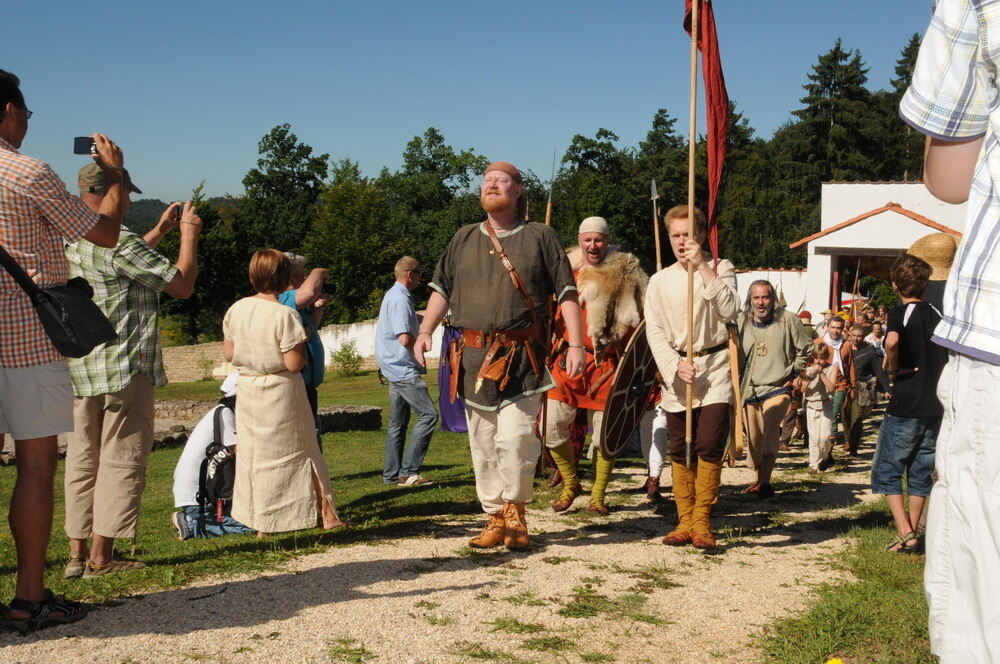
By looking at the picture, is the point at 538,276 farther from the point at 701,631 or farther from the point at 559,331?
the point at 701,631

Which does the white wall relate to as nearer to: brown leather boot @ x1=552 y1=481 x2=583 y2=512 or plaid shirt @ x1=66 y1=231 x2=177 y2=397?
brown leather boot @ x1=552 y1=481 x2=583 y2=512

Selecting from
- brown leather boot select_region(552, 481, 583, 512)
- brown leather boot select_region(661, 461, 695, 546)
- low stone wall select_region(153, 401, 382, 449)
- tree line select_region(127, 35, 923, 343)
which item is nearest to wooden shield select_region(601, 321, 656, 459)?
brown leather boot select_region(552, 481, 583, 512)

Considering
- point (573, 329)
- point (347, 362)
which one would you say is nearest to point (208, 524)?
point (573, 329)

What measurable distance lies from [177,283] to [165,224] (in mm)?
421

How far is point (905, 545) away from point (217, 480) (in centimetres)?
431

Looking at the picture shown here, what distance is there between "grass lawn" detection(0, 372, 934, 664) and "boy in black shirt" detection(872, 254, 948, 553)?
1.14 feet

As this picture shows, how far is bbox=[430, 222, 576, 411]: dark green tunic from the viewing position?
19.6ft

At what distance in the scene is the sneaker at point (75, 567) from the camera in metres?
5.15

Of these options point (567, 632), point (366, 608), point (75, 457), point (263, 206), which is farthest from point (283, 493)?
point (263, 206)

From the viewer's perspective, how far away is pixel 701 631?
177 inches

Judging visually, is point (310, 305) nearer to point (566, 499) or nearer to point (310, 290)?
point (310, 290)

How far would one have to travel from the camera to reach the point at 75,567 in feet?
17.0

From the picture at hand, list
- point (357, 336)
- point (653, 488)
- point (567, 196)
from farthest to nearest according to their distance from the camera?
point (567, 196), point (357, 336), point (653, 488)

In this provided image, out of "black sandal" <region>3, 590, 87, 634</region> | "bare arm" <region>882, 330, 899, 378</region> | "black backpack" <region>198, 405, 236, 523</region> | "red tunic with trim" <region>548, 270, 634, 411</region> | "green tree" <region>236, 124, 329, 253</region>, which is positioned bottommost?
"black sandal" <region>3, 590, 87, 634</region>
